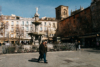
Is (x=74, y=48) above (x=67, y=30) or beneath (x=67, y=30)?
beneath

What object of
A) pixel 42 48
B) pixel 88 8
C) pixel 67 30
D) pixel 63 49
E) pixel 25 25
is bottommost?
pixel 63 49

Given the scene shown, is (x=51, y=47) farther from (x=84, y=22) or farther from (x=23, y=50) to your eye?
(x=84, y=22)

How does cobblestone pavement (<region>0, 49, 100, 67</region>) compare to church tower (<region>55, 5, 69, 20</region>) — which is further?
church tower (<region>55, 5, 69, 20</region>)

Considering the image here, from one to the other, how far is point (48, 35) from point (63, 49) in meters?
37.8

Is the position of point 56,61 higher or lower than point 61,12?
lower

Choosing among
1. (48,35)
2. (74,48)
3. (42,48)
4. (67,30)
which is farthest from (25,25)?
(42,48)

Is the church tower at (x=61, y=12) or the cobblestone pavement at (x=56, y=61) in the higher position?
the church tower at (x=61, y=12)

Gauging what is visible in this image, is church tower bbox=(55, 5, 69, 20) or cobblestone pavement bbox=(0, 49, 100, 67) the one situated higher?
church tower bbox=(55, 5, 69, 20)

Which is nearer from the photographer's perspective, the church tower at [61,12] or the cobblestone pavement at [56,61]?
the cobblestone pavement at [56,61]

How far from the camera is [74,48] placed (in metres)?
19.4

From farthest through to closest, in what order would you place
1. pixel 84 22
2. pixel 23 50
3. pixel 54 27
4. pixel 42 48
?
1. pixel 54 27
2. pixel 84 22
3. pixel 23 50
4. pixel 42 48

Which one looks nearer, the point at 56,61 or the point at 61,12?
the point at 56,61

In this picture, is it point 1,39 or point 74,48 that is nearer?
point 74,48

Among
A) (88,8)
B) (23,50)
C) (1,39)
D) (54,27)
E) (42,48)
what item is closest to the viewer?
(42,48)
